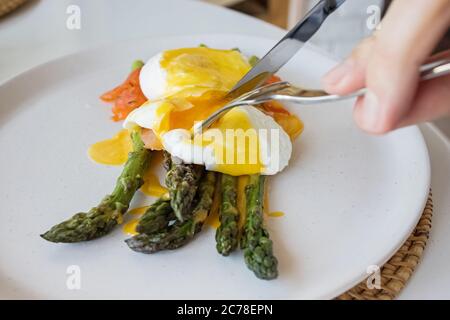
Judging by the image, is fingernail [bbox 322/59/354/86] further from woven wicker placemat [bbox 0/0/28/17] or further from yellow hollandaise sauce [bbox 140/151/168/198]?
woven wicker placemat [bbox 0/0/28/17]

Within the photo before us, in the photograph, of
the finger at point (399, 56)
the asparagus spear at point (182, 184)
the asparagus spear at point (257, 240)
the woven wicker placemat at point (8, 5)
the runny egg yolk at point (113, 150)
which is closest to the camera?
the finger at point (399, 56)

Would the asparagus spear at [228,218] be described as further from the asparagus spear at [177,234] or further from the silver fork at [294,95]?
the silver fork at [294,95]

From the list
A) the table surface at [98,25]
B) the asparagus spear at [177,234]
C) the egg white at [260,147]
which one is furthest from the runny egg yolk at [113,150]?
the table surface at [98,25]

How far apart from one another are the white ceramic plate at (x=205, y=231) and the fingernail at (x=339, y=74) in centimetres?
44

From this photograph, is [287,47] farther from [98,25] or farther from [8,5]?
[8,5]

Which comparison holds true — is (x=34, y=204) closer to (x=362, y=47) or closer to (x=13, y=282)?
(x=13, y=282)

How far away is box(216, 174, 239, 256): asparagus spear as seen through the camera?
4.35ft

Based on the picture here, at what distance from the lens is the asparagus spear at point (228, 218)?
1325mm

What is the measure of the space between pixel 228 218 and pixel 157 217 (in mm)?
169

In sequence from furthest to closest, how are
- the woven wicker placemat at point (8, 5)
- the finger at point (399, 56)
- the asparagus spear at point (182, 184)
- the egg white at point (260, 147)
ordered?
the woven wicker placemat at point (8, 5), the egg white at point (260, 147), the asparagus spear at point (182, 184), the finger at point (399, 56)

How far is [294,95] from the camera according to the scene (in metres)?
1.21
